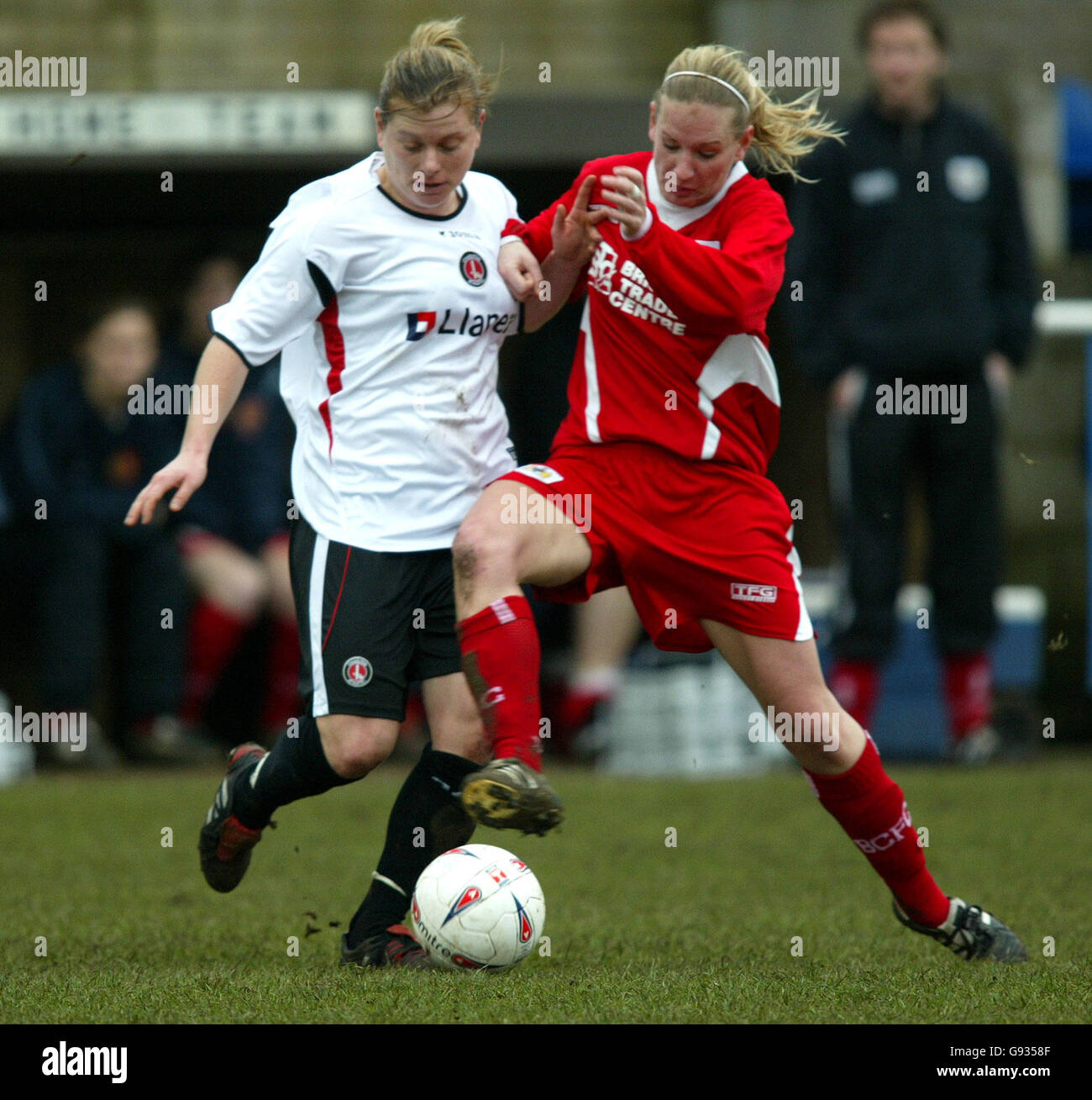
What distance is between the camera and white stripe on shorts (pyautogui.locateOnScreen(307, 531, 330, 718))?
4207 mm

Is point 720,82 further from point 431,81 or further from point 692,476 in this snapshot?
point 692,476

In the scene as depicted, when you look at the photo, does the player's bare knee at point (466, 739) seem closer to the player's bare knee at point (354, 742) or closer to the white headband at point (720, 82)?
the player's bare knee at point (354, 742)

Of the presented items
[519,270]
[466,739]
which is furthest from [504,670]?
[519,270]

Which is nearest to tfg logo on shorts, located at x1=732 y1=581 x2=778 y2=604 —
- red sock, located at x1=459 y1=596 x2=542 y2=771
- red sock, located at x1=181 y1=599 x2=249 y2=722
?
red sock, located at x1=459 y1=596 x2=542 y2=771

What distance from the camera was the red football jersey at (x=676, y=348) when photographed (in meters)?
4.12

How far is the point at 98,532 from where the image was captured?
8.40m

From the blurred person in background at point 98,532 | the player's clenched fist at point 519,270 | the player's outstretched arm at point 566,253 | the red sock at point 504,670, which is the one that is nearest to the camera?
the red sock at point 504,670

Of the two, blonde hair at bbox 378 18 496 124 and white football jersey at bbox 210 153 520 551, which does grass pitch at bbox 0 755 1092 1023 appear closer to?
white football jersey at bbox 210 153 520 551

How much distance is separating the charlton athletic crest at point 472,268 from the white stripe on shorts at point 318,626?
0.69 m

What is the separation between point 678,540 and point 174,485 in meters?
1.11

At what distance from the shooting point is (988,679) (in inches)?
321
